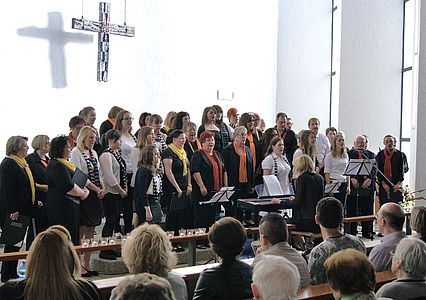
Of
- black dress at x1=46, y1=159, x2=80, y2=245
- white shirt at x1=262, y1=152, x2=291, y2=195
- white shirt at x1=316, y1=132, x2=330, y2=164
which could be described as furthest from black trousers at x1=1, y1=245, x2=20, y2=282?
white shirt at x1=316, y1=132, x2=330, y2=164

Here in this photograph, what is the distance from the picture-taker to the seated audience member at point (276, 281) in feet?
9.41

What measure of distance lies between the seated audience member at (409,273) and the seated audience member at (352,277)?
66 centimetres

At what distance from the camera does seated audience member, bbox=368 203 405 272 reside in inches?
182

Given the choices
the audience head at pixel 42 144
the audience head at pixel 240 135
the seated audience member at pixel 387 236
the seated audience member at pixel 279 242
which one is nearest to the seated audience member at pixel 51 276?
the seated audience member at pixel 279 242

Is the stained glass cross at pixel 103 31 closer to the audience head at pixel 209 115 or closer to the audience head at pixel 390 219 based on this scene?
the audience head at pixel 209 115

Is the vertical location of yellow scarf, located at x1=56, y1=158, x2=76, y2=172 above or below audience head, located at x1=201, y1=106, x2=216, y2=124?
below

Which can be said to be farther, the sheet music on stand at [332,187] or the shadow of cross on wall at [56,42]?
the shadow of cross on wall at [56,42]

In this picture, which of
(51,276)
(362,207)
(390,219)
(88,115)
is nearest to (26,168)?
(88,115)

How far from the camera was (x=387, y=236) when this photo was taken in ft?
15.4

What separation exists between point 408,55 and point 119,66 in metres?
5.61

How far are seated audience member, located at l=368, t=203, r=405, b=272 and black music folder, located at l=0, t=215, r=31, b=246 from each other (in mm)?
3452

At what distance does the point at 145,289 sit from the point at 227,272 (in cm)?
171

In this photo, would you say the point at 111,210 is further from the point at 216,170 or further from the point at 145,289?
the point at 145,289

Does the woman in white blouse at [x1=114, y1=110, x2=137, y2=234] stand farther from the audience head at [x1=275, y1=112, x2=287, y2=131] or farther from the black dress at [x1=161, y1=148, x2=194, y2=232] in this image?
the audience head at [x1=275, y1=112, x2=287, y2=131]
